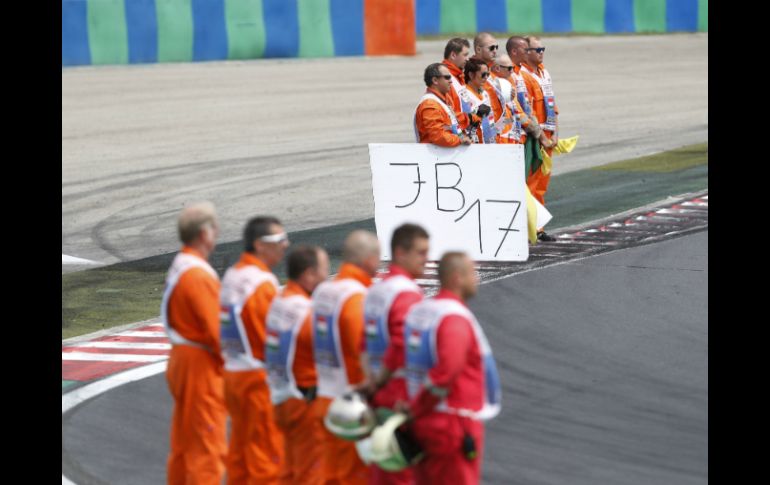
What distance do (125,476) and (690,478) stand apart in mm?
3829

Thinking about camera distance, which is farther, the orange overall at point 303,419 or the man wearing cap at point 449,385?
the orange overall at point 303,419

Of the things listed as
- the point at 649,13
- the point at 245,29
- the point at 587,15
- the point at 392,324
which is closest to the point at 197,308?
the point at 392,324

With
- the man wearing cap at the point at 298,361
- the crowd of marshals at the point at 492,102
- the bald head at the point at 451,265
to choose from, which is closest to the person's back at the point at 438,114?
the crowd of marshals at the point at 492,102

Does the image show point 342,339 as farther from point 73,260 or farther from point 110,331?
point 73,260

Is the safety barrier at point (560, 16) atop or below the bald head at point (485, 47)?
below

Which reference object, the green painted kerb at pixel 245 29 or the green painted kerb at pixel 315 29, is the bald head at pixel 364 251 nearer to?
the green painted kerb at pixel 245 29

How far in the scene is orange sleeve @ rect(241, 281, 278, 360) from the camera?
28.1 ft

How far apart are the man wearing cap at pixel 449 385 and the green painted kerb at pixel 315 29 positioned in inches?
1115

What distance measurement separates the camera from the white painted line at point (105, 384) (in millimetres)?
11945

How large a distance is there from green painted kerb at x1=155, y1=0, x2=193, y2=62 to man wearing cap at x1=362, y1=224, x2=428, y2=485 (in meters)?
27.3

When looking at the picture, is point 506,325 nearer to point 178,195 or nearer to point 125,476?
point 125,476

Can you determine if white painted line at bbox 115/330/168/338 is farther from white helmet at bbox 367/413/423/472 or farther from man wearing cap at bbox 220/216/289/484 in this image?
white helmet at bbox 367/413/423/472

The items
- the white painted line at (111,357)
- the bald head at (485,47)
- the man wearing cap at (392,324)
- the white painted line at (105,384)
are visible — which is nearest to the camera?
the man wearing cap at (392,324)

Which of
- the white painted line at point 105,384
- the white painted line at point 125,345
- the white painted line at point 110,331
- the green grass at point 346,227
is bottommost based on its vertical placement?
the white painted line at point 105,384
